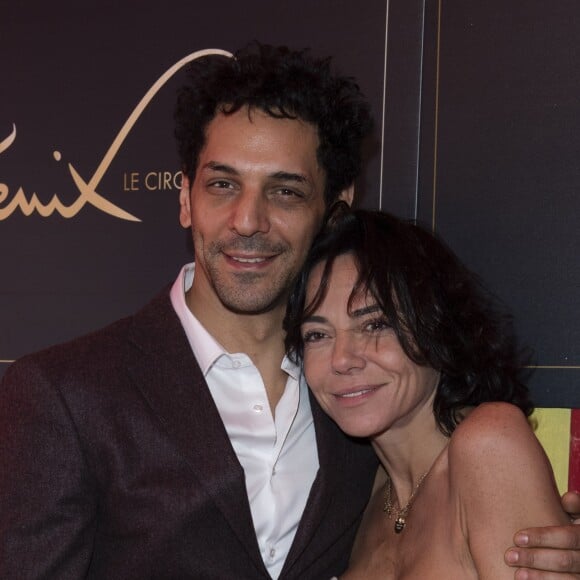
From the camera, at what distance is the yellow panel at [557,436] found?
2.39 m

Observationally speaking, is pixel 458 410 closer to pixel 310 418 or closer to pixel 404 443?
pixel 404 443

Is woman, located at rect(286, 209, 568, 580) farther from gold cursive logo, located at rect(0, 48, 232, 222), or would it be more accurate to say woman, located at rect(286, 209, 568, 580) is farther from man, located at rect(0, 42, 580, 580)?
gold cursive logo, located at rect(0, 48, 232, 222)

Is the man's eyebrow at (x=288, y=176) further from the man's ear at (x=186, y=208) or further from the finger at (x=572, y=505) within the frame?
the finger at (x=572, y=505)

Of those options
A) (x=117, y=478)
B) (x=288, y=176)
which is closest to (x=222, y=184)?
(x=288, y=176)

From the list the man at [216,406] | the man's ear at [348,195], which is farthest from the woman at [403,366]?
the man's ear at [348,195]

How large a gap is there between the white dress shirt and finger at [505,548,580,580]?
540 millimetres

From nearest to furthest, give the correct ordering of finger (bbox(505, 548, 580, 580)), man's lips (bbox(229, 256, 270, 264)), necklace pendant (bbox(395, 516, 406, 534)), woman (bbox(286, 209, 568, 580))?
1. finger (bbox(505, 548, 580, 580))
2. woman (bbox(286, 209, 568, 580))
3. necklace pendant (bbox(395, 516, 406, 534))
4. man's lips (bbox(229, 256, 270, 264))

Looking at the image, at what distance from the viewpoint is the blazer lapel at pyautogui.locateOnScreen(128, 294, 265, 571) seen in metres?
2.01

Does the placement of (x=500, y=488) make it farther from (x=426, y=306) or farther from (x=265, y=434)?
(x=265, y=434)

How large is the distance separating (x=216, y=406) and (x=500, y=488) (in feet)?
2.01

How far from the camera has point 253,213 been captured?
2.22 metres

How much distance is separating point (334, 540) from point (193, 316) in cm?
55

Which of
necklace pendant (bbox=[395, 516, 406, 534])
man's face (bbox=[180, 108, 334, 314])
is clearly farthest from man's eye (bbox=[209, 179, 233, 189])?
necklace pendant (bbox=[395, 516, 406, 534])

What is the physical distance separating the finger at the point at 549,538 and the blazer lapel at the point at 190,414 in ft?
1.72
